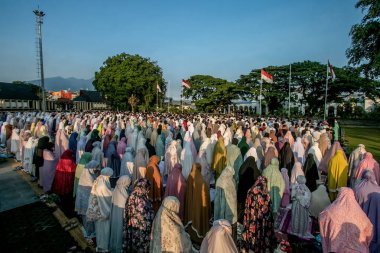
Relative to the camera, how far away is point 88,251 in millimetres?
4387

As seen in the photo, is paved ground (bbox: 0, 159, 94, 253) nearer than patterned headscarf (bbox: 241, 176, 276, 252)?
No

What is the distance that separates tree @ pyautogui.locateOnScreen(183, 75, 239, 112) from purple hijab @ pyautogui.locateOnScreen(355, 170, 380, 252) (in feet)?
107

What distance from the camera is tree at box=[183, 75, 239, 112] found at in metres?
37.0

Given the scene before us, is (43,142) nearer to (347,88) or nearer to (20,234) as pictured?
(20,234)

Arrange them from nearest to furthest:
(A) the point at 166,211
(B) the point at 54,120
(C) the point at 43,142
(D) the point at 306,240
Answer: (A) the point at 166,211 → (D) the point at 306,240 → (C) the point at 43,142 → (B) the point at 54,120

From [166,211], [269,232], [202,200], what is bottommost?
[269,232]

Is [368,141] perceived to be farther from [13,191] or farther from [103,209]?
[13,191]

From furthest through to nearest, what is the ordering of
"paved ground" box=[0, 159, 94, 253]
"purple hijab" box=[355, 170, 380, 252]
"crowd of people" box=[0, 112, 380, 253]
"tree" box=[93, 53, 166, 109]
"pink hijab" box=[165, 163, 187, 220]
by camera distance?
"tree" box=[93, 53, 166, 109] → "pink hijab" box=[165, 163, 187, 220] → "paved ground" box=[0, 159, 94, 253] → "purple hijab" box=[355, 170, 380, 252] → "crowd of people" box=[0, 112, 380, 253]

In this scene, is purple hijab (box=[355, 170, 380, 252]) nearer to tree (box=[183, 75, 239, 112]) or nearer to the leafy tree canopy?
the leafy tree canopy

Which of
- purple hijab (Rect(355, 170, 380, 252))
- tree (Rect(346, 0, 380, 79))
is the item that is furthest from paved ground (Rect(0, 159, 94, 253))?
tree (Rect(346, 0, 380, 79))

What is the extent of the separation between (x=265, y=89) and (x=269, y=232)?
33.0 metres

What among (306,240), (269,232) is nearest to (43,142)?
(269,232)

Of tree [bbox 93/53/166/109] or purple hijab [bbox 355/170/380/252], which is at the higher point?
tree [bbox 93/53/166/109]

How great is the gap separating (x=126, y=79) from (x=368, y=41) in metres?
28.3
